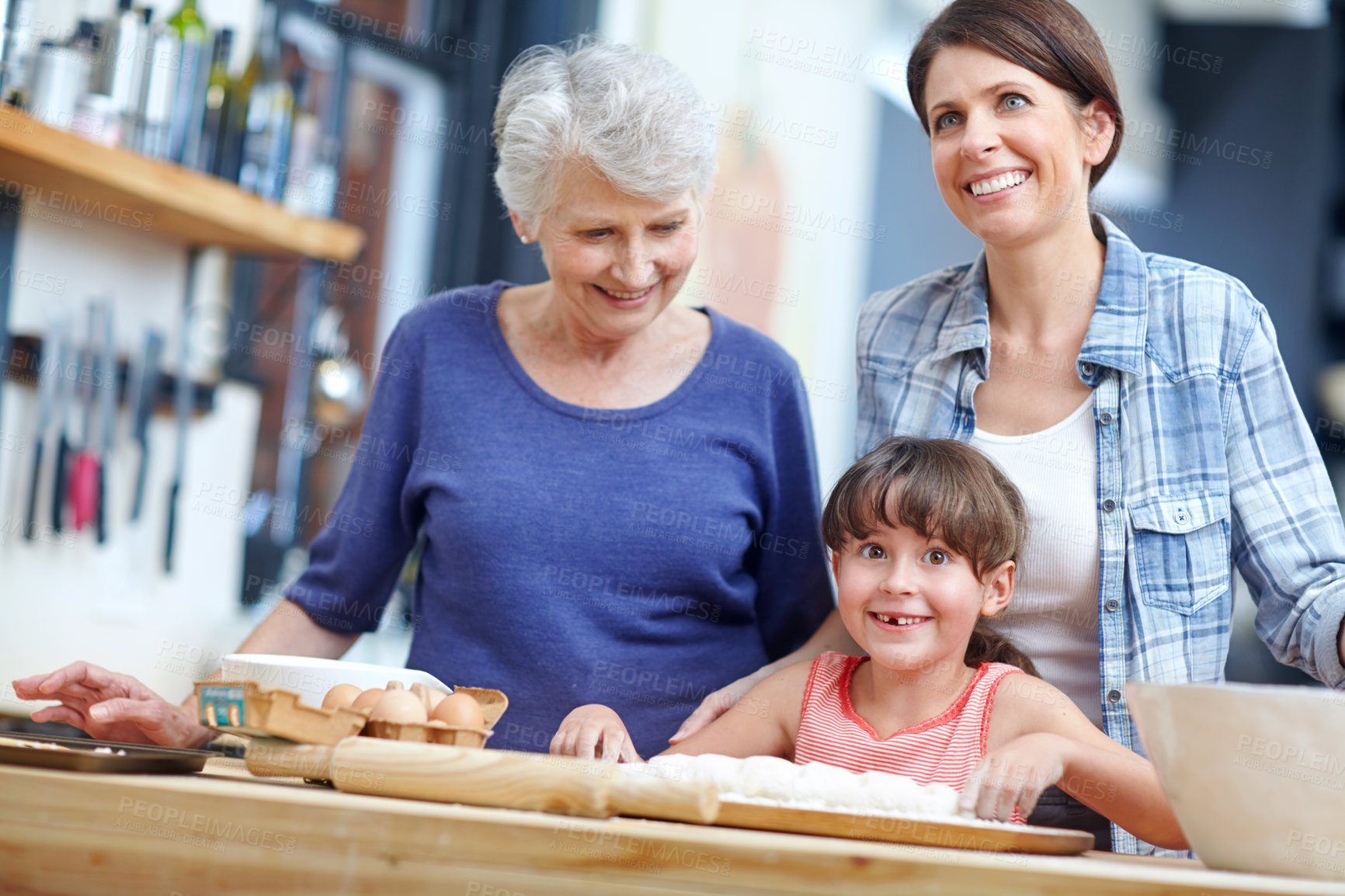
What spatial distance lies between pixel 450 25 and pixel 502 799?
277 centimetres

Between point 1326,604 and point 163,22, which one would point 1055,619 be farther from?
point 163,22

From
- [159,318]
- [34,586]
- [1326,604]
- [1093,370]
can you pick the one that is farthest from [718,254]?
[1326,604]

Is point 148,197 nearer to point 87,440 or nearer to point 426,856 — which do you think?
point 87,440

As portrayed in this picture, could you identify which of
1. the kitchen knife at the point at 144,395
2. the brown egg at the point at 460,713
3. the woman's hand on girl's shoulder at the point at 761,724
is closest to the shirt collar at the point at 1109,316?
the woman's hand on girl's shoulder at the point at 761,724

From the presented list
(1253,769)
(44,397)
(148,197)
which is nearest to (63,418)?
(44,397)

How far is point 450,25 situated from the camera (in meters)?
3.22

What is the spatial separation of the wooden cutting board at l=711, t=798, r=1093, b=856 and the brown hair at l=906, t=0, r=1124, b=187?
2.77 ft

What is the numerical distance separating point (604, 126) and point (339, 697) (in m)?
0.70

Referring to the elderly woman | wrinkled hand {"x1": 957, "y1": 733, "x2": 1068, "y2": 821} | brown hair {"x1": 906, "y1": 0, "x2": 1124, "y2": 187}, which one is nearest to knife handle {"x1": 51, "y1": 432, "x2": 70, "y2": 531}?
the elderly woman

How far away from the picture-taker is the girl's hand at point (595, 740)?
1.17 metres

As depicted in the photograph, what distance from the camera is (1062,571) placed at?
1349mm

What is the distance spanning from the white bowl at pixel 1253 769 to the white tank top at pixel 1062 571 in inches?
19.3

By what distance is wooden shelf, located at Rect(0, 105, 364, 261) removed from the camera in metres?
1.96

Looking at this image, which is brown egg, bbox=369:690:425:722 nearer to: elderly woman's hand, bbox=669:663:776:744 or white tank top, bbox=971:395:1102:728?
elderly woman's hand, bbox=669:663:776:744
